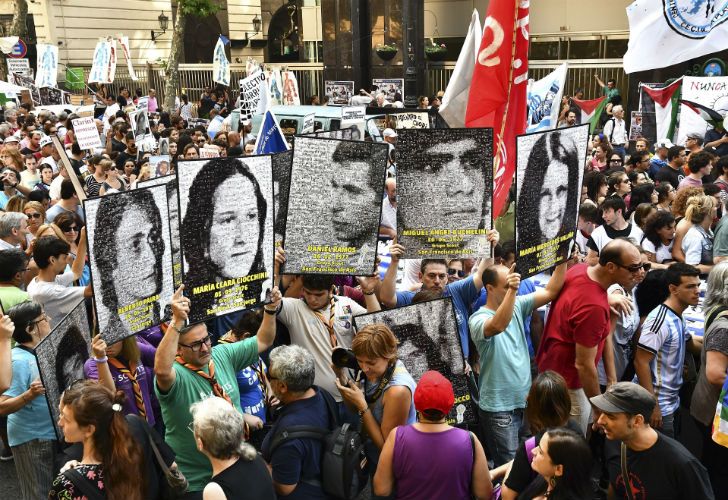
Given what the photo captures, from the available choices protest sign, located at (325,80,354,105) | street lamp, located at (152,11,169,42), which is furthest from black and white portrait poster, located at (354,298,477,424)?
street lamp, located at (152,11,169,42)

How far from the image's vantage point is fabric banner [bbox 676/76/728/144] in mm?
11703

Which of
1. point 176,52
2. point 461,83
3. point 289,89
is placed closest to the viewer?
point 461,83

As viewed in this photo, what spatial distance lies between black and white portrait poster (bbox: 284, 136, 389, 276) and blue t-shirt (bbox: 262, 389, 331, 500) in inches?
44.5

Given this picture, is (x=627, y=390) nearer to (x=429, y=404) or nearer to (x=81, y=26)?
(x=429, y=404)

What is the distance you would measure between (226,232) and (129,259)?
54 cm

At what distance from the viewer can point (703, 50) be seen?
836cm

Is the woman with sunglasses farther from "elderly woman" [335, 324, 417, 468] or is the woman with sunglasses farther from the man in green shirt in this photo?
"elderly woman" [335, 324, 417, 468]

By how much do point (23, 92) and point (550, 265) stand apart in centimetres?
1906

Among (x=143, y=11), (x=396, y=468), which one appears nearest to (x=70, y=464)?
(x=396, y=468)

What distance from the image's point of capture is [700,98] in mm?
11930

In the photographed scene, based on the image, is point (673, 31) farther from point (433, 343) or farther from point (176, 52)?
point (176, 52)

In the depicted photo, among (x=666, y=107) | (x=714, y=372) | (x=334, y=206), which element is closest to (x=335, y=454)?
(x=334, y=206)

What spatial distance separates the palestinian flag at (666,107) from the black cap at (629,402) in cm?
1023

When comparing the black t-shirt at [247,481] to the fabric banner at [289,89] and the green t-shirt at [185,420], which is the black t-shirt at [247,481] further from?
the fabric banner at [289,89]
